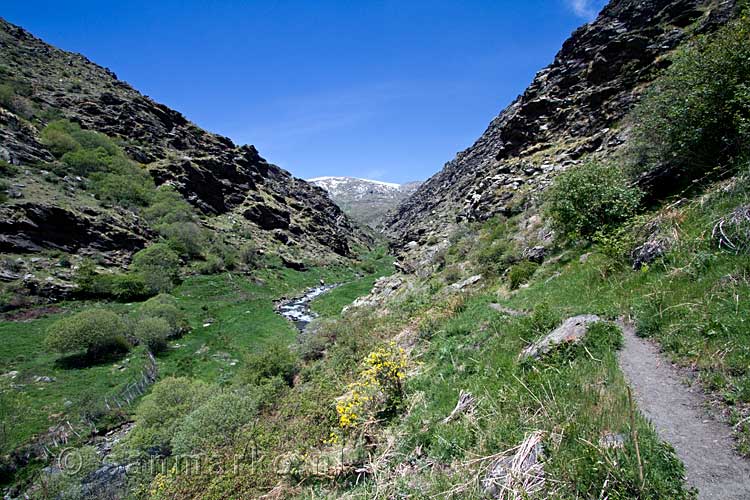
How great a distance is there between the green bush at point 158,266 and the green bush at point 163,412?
2558 cm

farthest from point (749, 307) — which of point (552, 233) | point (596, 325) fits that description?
point (552, 233)

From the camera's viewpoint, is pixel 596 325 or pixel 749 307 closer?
pixel 749 307

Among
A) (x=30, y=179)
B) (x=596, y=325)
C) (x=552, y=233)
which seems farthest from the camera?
(x=30, y=179)

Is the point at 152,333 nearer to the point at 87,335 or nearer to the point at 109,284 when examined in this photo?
the point at 87,335

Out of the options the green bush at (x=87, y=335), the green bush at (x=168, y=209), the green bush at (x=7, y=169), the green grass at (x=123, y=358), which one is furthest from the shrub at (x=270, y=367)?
the green bush at (x=168, y=209)

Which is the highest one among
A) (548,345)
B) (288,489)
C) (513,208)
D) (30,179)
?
(30,179)

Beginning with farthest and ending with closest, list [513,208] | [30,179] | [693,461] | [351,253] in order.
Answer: [351,253] → [30,179] → [513,208] → [693,461]

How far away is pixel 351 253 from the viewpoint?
106750mm

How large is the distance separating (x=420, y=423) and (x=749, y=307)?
5880 millimetres

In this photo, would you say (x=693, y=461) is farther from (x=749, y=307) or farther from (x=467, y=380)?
(x=467, y=380)

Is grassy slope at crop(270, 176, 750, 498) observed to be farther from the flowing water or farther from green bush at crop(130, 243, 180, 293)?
green bush at crop(130, 243, 180, 293)

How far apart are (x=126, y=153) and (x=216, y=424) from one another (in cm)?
7987

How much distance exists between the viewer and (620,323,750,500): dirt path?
3.05m

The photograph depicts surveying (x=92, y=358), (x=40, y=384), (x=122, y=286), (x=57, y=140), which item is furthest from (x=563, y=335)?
(x=57, y=140)
